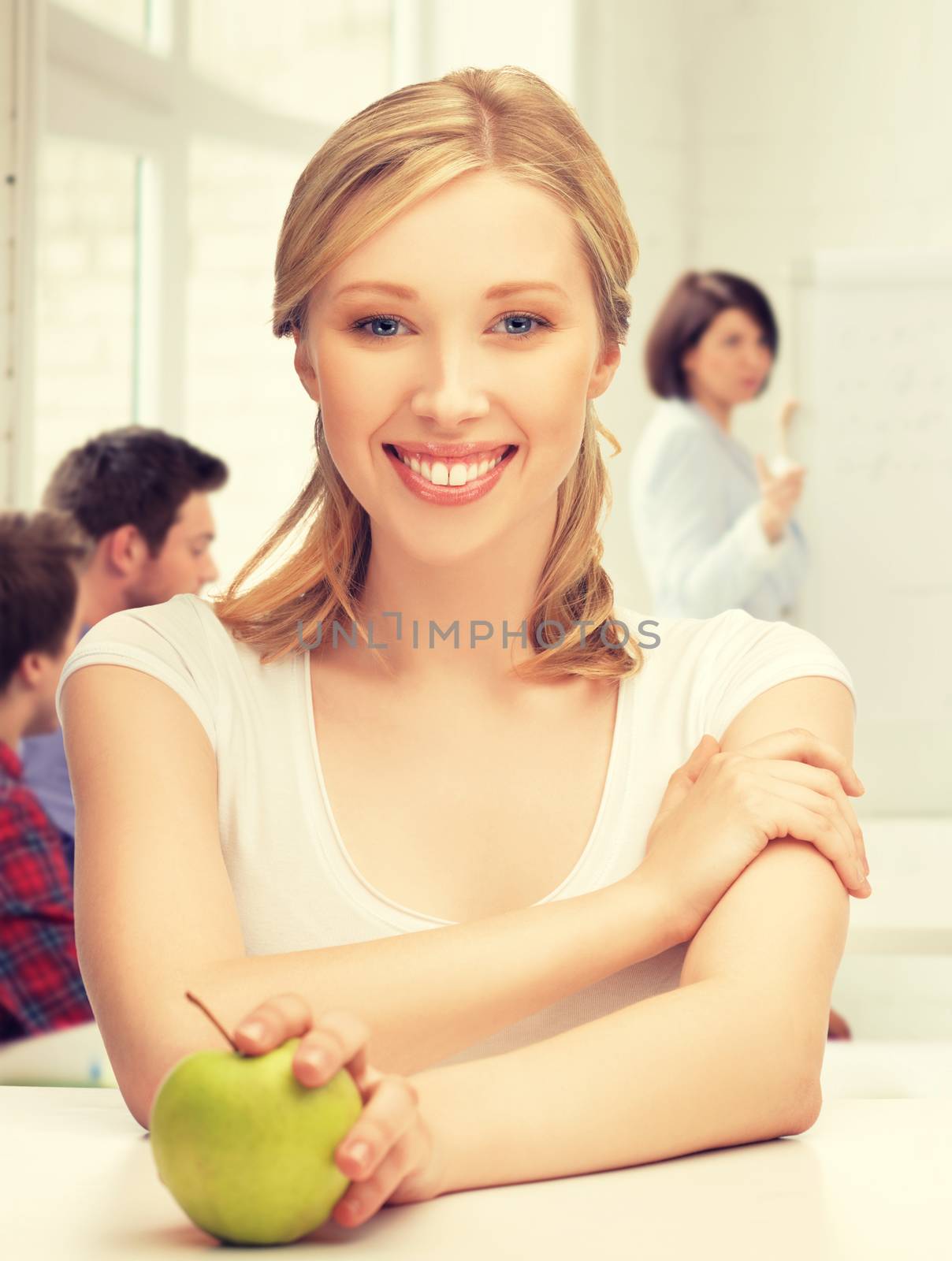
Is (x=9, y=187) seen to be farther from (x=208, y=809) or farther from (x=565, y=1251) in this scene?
(x=565, y=1251)

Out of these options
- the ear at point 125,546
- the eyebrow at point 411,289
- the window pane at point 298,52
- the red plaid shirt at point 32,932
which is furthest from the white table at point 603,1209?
the window pane at point 298,52

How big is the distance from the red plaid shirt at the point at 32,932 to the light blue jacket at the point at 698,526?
1.78m

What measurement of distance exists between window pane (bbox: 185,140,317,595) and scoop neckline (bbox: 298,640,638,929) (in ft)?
9.82

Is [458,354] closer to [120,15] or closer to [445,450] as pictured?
[445,450]

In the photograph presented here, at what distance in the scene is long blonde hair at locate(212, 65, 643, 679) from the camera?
3.50ft

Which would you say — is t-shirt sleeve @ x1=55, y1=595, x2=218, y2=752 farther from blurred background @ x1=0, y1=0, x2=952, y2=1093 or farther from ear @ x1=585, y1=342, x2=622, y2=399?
blurred background @ x1=0, y1=0, x2=952, y2=1093

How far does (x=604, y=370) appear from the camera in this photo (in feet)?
3.96

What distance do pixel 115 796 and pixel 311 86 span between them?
3.64 m

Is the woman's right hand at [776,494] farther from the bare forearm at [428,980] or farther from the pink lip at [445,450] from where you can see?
the bare forearm at [428,980]

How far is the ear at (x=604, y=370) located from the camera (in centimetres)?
118

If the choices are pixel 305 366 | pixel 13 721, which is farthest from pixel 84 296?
pixel 305 366

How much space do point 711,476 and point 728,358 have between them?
36cm

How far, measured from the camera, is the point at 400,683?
121cm

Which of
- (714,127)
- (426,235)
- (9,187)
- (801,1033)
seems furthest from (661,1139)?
(714,127)
